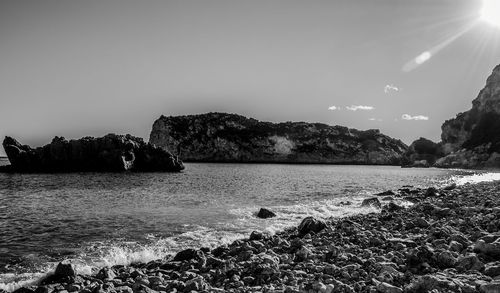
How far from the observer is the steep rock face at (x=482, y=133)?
158m

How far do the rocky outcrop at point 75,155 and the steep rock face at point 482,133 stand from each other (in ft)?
481

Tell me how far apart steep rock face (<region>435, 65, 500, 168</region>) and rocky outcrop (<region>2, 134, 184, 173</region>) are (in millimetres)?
146652

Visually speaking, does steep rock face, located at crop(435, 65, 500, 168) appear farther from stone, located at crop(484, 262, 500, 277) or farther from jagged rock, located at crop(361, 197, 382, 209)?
stone, located at crop(484, 262, 500, 277)

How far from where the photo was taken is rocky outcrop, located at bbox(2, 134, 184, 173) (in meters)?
102

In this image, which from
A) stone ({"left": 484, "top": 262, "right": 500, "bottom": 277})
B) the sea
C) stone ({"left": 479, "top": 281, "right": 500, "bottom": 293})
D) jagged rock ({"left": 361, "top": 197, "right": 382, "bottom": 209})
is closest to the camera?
stone ({"left": 479, "top": 281, "right": 500, "bottom": 293})

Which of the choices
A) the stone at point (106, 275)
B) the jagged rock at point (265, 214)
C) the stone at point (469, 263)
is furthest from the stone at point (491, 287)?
the jagged rock at point (265, 214)

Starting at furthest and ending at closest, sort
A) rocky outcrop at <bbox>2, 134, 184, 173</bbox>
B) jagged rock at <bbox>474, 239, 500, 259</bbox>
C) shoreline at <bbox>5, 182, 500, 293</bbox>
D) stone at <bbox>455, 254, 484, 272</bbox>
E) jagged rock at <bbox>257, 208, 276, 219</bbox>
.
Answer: rocky outcrop at <bbox>2, 134, 184, 173</bbox>
jagged rock at <bbox>257, 208, 276, 219</bbox>
jagged rock at <bbox>474, 239, 500, 259</bbox>
stone at <bbox>455, 254, 484, 272</bbox>
shoreline at <bbox>5, 182, 500, 293</bbox>

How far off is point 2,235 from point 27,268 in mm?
7743

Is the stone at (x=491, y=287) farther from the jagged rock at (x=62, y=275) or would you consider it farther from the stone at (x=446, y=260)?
the jagged rock at (x=62, y=275)

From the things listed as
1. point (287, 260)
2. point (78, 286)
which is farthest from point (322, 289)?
point (78, 286)

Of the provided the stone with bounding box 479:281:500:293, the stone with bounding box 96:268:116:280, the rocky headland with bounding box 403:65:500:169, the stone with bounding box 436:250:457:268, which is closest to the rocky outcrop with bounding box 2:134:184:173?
the stone with bounding box 96:268:116:280

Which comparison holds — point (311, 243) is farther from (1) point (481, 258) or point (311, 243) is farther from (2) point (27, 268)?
(2) point (27, 268)

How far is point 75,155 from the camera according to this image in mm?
105250

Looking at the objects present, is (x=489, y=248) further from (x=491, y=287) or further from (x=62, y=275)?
(x=62, y=275)
